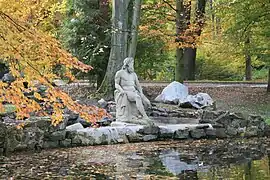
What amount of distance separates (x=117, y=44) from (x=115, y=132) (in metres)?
7.38

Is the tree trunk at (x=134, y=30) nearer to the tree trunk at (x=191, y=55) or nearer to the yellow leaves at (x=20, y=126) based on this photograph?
the tree trunk at (x=191, y=55)

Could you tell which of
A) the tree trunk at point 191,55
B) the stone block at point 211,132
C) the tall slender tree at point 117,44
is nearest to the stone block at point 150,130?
the stone block at point 211,132

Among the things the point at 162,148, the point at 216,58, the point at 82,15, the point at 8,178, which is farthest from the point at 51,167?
the point at 216,58

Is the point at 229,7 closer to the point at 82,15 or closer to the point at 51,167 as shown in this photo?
the point at 82,15

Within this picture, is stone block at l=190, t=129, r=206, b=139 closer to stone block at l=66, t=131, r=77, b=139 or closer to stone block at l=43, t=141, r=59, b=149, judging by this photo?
stone block at l=66, t=131, r=77, b=139

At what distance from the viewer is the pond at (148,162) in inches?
290

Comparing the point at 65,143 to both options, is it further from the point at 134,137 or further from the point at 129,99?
the point at 129,99

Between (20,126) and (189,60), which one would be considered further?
(189,60)

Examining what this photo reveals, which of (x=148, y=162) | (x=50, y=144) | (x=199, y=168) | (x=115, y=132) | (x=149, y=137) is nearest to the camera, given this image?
(x=199, y=168)

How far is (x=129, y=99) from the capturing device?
12086 millimetres

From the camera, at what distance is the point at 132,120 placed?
11.9 m

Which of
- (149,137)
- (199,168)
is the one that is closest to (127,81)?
(149,137)

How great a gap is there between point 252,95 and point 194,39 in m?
3.48

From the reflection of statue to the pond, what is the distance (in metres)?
1.12
